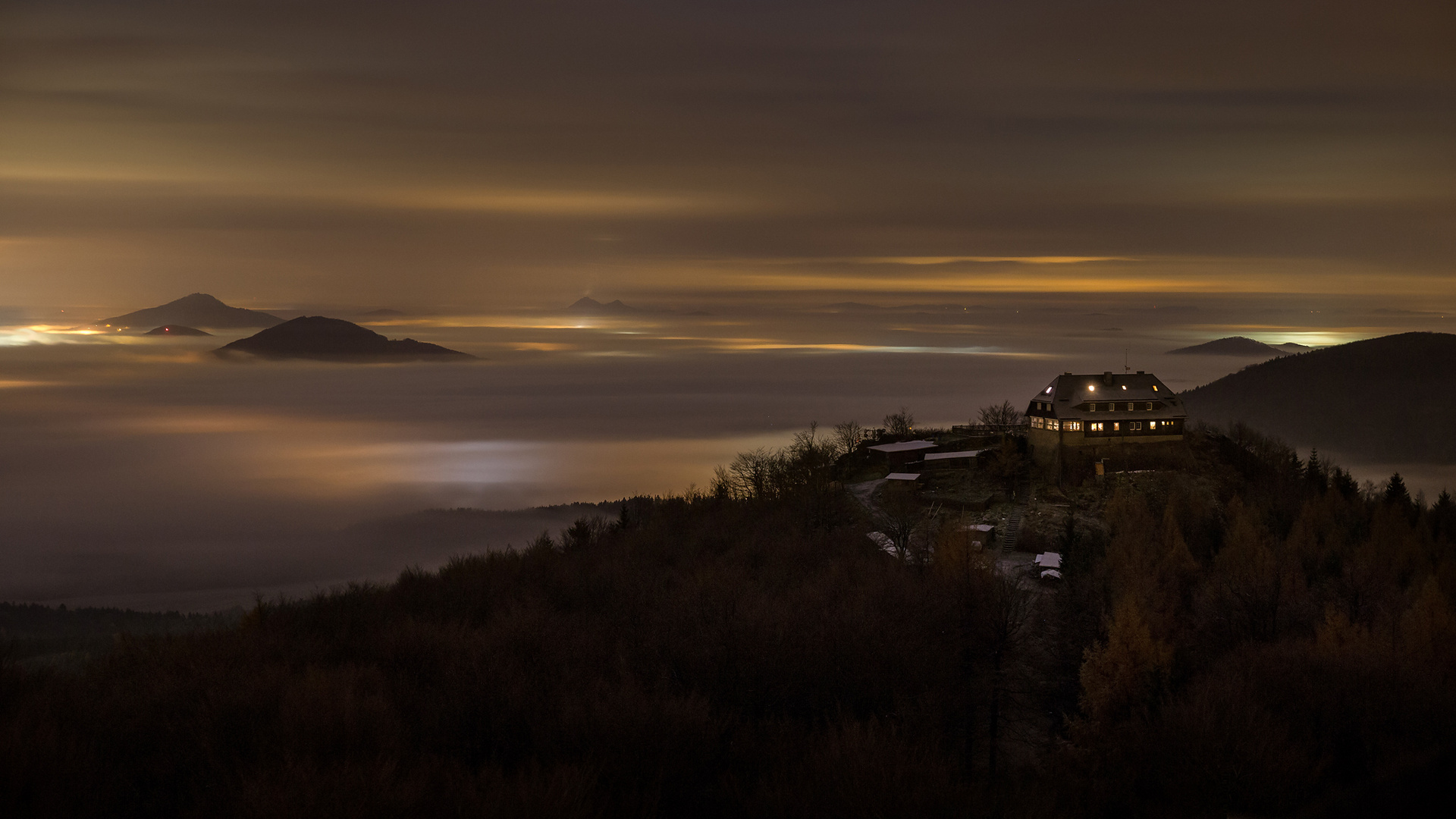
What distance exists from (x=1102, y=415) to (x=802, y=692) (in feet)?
199

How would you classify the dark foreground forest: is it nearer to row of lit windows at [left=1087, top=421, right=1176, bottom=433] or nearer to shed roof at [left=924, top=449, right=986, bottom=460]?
row of lit windows at [left=1087, top=421, right=1176, bottom=433]

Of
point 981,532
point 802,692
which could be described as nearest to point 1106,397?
point 981,532

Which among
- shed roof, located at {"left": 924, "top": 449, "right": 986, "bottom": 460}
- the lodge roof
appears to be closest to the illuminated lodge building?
the lodge roof

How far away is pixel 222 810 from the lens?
22.6 m

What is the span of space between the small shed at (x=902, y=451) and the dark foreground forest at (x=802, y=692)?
1722 centimetres

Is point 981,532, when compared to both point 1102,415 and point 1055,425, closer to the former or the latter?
point 1055,425

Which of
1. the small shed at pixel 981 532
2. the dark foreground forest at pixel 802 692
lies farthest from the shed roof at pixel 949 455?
the small shed at pixel 981 532

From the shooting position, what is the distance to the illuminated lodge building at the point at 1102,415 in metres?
86.4

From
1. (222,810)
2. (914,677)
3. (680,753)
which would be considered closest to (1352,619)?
(914,677)

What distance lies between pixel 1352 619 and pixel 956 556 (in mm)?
25087

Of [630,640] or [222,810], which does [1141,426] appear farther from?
[222,810]

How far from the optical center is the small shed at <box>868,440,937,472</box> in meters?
92.6

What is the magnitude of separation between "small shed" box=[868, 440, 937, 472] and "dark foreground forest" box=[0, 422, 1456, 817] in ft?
56.5

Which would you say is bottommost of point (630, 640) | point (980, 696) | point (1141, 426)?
point (980, 696)
